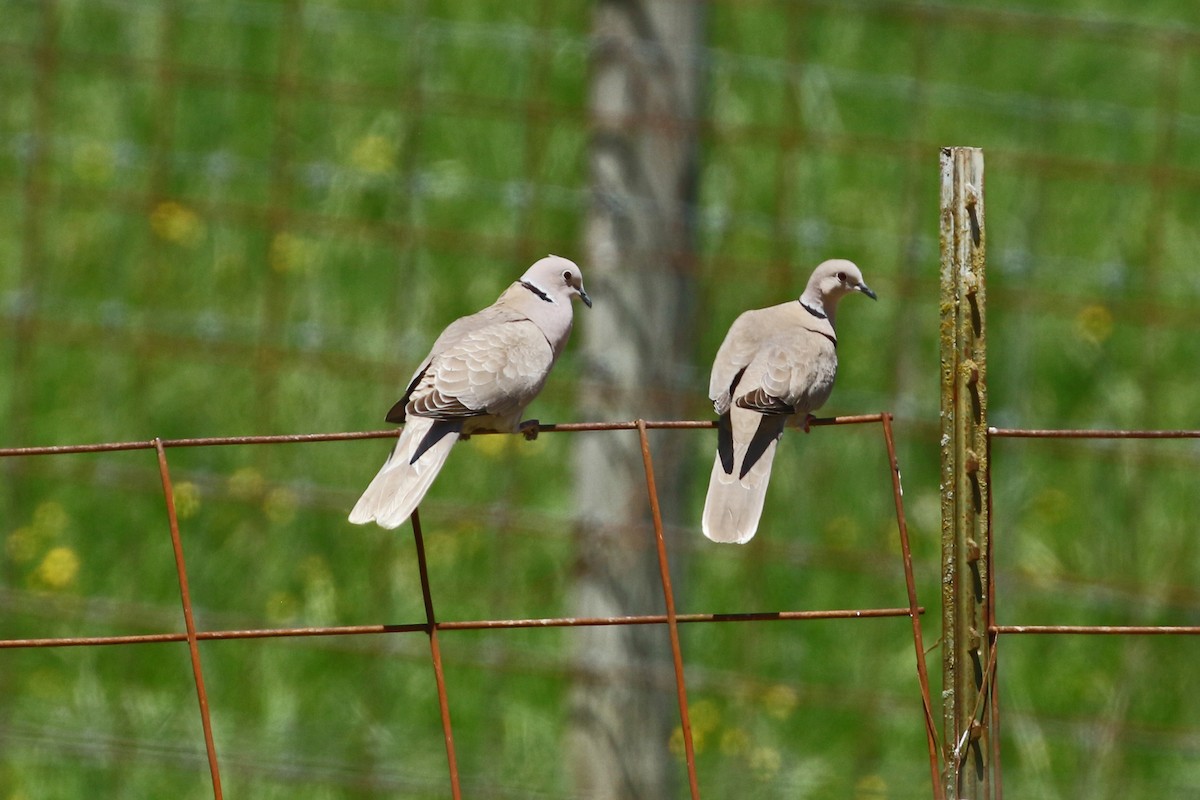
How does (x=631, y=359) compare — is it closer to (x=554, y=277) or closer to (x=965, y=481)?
(x=554, y=277)

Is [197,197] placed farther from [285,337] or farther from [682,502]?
[682,502]

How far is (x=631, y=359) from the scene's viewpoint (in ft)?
16.0

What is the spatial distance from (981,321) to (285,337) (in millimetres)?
4631

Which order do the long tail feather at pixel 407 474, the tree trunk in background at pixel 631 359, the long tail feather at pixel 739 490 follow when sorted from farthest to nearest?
the tree trunk in background at pixel 631 359
the long tail feather at pixel 739 490
the long tail feather at pixel 407 474

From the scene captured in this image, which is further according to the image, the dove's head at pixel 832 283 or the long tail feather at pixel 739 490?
the dove's head at pixel 832 283

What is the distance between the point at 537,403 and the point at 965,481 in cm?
353

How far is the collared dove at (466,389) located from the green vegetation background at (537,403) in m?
1.33

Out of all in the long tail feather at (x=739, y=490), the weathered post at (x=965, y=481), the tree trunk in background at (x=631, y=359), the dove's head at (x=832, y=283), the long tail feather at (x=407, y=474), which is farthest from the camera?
the tree trunk in background at (x=631, y=359)

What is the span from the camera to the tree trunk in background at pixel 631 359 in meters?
4.81

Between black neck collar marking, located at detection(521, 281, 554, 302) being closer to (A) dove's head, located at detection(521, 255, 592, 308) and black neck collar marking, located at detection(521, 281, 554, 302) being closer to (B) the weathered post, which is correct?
(A) dove's head, located at detection(521, 255, 592, 308)

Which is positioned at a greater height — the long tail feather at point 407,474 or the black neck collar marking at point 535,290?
the black neck collar marking at point 535,290

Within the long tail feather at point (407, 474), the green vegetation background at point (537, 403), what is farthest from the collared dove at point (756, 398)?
the green vegetation background at point (537, 403)

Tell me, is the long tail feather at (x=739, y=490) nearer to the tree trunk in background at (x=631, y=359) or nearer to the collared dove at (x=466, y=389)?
the collared dove at (x=466, y=389)

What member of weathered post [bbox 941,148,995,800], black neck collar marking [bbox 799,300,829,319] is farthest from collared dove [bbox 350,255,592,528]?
weathered post [bbox 941,148,995,800]
